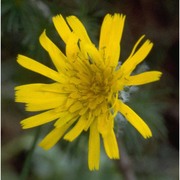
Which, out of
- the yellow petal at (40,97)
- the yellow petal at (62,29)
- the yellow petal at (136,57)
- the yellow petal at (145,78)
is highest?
the yellow petal at (62,29)

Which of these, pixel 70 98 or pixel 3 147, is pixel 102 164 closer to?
pixel 3 147

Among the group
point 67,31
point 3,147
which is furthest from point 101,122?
point 3,147

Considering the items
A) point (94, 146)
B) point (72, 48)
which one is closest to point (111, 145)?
point (94, 146)

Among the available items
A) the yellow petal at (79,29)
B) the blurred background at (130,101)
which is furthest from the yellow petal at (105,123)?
the blurred background at (130,101)

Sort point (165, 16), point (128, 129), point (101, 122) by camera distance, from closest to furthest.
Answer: point (101, 122), point (128, 129), point (165, 16)

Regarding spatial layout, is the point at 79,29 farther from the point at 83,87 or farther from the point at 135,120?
the point at 135,120

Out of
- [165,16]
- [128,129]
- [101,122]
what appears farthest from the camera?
[165,16]

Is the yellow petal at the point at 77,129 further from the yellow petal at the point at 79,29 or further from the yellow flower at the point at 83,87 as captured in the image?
the yellow petal at the point at 79,29

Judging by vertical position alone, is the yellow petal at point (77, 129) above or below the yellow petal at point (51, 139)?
above

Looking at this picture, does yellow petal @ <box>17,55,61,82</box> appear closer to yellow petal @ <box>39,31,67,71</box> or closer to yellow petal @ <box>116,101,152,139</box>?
yellow petal @ <box>39,31,67,71</box>
